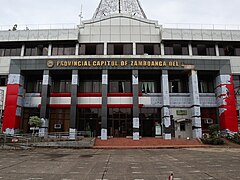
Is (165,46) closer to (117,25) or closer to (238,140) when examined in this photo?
(117,25)

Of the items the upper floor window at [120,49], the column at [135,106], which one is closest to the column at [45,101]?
the upper floor window at [120,49]

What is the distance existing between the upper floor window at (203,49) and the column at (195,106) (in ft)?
13.7

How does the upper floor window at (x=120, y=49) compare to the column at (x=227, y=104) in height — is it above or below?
above

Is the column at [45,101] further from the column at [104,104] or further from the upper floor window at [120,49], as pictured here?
the upper floor window at [120,49]

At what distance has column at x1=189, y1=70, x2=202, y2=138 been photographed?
29359 millimetres

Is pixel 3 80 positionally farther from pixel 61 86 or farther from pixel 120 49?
pixel 120 49

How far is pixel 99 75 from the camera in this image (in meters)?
33.3

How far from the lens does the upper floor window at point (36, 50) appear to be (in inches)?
1305

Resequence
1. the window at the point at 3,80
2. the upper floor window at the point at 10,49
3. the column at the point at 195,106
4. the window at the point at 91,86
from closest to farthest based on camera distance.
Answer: the column at the point at 195,106, the window at the point at 91,86, the window at the point at 3,80, the upper floor window at the point at 10,49

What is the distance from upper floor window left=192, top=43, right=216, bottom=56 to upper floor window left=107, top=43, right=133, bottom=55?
35.0 ft

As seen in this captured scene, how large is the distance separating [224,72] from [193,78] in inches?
198

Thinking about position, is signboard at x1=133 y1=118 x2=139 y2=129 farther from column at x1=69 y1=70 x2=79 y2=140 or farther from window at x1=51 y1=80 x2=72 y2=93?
window at x1=51 y1=80 x2=72 y2=93

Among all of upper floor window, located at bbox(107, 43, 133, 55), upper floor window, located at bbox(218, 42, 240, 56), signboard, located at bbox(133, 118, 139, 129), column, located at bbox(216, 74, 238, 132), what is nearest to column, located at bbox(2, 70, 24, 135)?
upper floor window, located at bbox(107, 43, 133, 55)

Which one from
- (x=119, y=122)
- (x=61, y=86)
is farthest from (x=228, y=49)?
(x=61, y=86)
